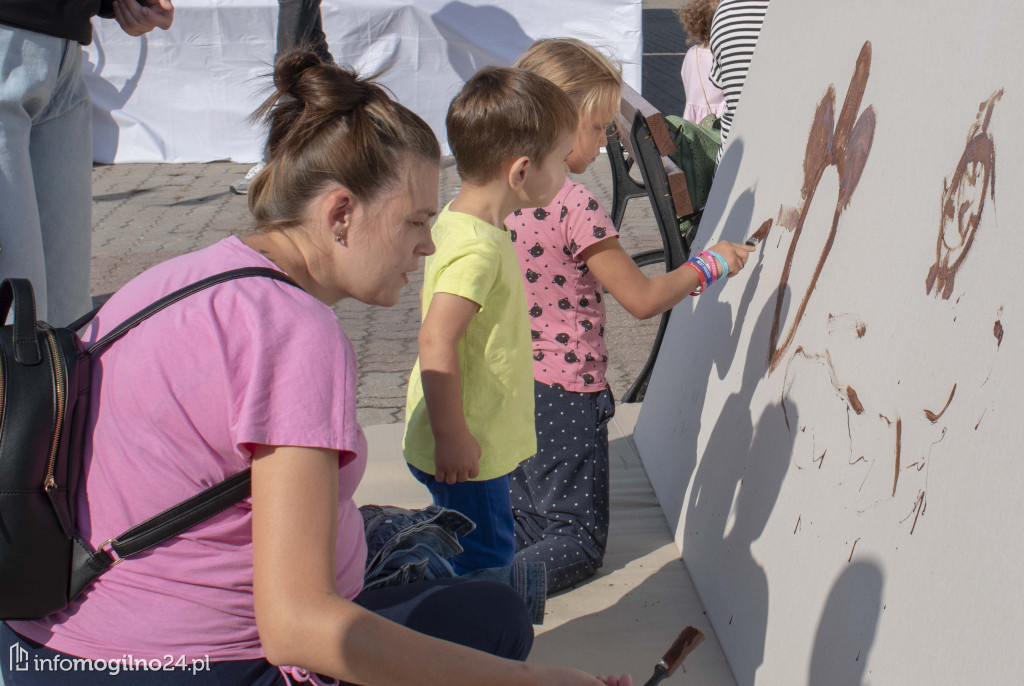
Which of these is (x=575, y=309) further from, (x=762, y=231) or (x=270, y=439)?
(x=270, y=439)

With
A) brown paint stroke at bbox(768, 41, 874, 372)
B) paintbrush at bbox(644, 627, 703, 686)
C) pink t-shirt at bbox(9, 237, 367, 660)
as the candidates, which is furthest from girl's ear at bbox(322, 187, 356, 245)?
brown paint stroke at bbox(768, 41, 874, 372)

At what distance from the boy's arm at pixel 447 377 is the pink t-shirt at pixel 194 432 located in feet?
1.77

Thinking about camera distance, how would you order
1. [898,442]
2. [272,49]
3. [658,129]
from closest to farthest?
[898,442], [658,129], [272,49]

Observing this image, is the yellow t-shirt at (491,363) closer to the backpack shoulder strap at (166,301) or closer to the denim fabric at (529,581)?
the denim fabric at (529,581)

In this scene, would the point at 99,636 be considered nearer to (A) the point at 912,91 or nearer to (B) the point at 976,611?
(B) the point at 976,611

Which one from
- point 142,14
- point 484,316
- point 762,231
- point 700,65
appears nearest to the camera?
point 484,316

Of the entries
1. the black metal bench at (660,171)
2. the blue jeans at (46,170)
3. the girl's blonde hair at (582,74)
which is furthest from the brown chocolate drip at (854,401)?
the blue jeans at (46,170)

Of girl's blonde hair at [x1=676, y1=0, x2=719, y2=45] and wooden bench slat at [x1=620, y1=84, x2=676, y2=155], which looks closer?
wooden bench slat at [x1=620, y1=84, x2=676, y2=155]

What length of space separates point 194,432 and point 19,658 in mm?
368

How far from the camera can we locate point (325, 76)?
4.14 feet

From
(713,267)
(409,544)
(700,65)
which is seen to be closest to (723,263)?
(713,267)

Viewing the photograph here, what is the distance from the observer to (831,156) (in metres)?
1.75

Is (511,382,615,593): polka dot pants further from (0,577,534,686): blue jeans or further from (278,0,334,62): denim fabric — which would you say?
(278,0,334,62): denim fabric

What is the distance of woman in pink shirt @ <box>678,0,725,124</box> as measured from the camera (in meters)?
4.46
